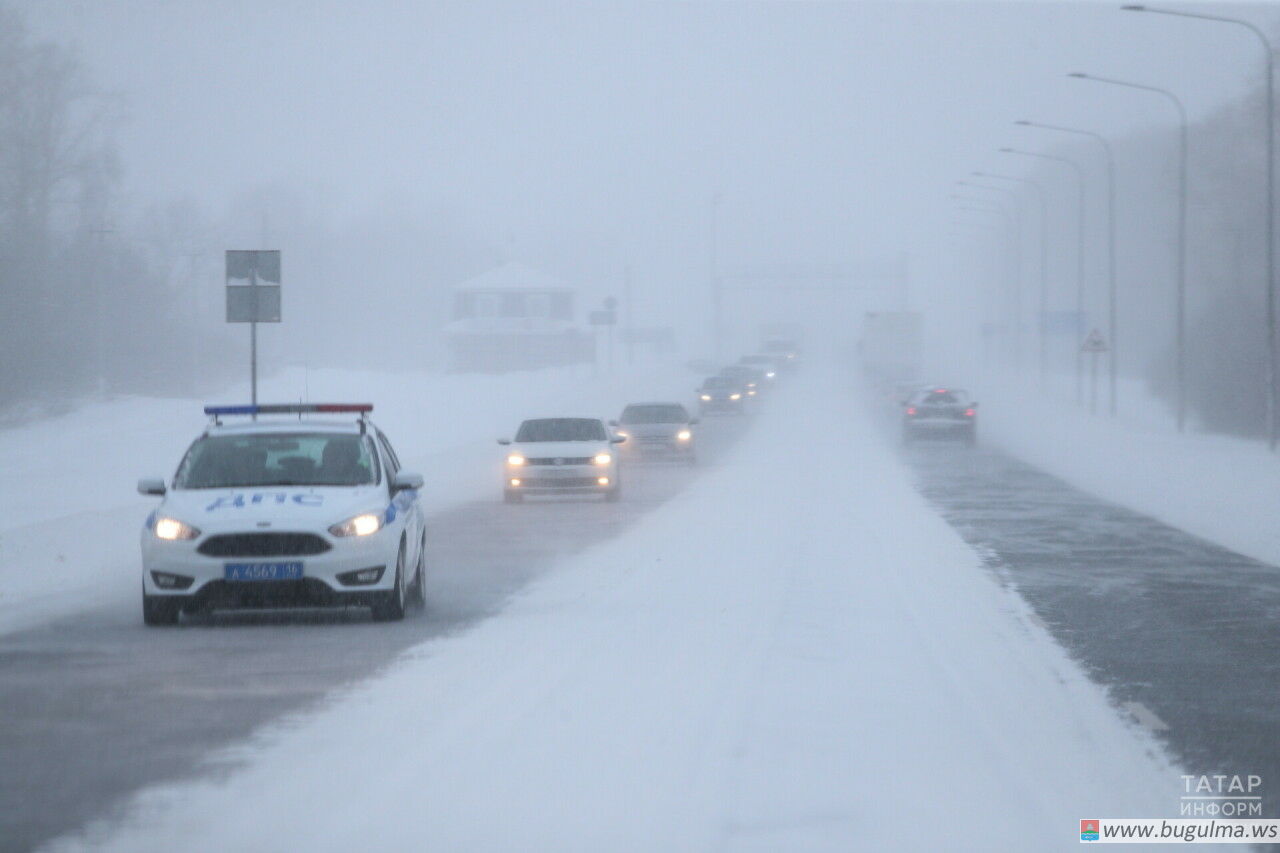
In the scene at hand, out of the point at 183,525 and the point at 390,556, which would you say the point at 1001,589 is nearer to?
the point at 390,556

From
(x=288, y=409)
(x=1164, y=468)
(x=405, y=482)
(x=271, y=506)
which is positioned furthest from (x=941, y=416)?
(x=271, y=506)

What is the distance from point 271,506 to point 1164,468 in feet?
89.8

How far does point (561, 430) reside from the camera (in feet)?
104

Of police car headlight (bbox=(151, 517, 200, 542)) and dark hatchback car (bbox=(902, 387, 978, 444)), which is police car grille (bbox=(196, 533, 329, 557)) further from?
dark hatchback car (bbox=(902, 387, 978, 444))

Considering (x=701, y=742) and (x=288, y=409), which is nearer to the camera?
(x=701, y=742)

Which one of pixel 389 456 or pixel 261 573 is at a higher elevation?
pixel 389 456

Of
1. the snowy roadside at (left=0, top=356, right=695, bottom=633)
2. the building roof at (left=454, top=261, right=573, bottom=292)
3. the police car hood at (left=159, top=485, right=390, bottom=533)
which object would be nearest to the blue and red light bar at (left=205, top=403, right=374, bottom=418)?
the police car hood at (left=159, top=485, right=390, bottom=533)

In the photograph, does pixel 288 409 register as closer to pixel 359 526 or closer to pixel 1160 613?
pixel 359 526

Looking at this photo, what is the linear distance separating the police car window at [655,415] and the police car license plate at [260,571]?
28.6 metres

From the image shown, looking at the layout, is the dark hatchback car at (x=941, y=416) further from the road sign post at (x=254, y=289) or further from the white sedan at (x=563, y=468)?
the road sign post at (x=254, y=289)

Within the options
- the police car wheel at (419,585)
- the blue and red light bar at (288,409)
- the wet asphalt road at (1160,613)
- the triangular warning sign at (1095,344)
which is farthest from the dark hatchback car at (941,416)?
the blue and red light bar at (288,409)

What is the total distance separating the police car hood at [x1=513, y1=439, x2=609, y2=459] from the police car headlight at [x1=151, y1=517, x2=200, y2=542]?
16.3 meters

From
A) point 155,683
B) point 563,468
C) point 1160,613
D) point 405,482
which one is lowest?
point 1160,613

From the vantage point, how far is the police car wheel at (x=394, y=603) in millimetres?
14414
